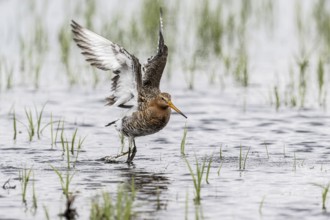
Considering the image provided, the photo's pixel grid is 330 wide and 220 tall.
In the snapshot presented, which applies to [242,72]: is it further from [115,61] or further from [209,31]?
[115,61]

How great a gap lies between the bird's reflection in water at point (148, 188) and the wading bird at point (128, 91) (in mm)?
536

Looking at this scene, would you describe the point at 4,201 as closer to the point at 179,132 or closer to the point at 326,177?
the point at 326,177

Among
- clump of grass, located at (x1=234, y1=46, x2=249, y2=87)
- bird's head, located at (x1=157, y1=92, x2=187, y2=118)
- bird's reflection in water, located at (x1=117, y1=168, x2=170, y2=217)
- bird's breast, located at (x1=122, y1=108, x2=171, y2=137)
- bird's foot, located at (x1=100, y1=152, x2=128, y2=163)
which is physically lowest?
bird's reflection in water, located at (x1=117, y1=168, x2=170, y2=217)

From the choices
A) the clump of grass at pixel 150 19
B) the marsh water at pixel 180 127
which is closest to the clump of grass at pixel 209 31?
the marsh water at pixel 180 127

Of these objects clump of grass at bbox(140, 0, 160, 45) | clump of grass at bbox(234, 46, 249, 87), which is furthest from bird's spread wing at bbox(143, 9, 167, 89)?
clump of grass at bbox(140, 0, 160, 45)

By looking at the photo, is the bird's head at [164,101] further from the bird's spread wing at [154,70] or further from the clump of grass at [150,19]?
the clump of grass at [150,19]

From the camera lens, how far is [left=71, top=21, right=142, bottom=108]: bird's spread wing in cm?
845

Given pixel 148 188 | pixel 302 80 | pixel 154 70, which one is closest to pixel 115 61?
pixel 154 70

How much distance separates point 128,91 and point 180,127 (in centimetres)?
208

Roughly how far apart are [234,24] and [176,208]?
905cm

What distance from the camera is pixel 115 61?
8547mm

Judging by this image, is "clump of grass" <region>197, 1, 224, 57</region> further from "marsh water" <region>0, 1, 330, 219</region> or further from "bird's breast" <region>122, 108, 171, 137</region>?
"bird's breast" <region>122, 108, 171, 137</region>

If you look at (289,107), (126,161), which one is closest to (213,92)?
(289,107)

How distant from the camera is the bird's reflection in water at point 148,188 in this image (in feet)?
22.2
